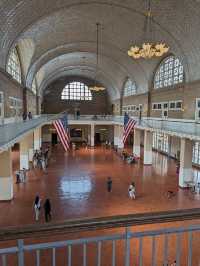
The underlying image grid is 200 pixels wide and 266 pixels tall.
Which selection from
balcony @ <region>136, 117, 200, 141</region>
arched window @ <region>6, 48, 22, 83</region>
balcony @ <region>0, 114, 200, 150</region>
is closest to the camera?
balcony @ <region>0, 114, 200, 150</region>

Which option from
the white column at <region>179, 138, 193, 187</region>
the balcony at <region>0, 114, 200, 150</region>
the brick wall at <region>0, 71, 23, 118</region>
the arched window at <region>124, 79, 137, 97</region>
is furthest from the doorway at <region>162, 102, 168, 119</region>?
the brick wall at <region>0, 71, 23, 118</region>

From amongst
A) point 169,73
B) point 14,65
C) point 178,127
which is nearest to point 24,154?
point 14,65

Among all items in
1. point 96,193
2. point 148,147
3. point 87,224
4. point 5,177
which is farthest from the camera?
point 148,147

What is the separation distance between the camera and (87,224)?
2.12 m

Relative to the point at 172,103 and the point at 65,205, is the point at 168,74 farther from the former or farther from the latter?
the point at 65,205

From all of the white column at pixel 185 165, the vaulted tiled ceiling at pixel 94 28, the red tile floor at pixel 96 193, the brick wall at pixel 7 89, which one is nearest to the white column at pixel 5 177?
the red tile floor at pixel 96 193

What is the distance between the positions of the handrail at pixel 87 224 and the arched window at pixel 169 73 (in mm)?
22089

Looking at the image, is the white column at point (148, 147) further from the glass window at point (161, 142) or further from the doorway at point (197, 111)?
the doorway at point (197, 111)

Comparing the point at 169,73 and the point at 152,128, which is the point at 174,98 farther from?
the point at 152,128

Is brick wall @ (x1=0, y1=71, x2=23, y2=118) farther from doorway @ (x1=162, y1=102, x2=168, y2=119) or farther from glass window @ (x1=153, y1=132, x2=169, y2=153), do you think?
→ glass window @ (x1=153, y1=132, x2=169, y2=153)

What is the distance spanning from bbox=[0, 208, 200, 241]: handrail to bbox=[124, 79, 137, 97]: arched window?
32.9 meters

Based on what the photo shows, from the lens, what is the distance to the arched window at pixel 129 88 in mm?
35106

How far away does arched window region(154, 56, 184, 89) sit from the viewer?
76.0 ft

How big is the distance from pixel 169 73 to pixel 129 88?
1283 centimetres
